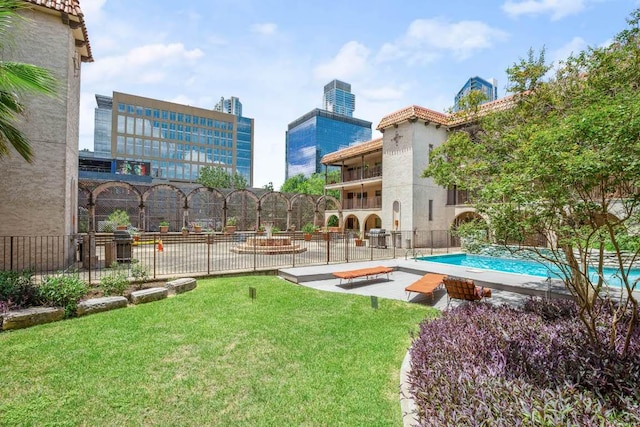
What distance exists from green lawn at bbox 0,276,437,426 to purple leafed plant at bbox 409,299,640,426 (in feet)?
1.95

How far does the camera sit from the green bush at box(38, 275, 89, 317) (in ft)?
20.9

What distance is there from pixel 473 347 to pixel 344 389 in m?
1.87

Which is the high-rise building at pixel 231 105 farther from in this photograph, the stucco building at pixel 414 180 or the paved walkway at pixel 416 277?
the paved walkway at pixel 416 277

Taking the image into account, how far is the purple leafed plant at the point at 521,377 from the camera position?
107 inches

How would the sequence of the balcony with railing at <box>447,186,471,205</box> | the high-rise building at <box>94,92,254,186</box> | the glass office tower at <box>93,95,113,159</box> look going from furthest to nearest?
1. the glass office tower at <box>93,95,113,159</box>
2. the high-rise building at <box>94,92,254,186</box>
3. the balcony with railing at <box>447,186,471,205</box>

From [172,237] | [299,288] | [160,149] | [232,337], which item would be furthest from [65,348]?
[160,149]

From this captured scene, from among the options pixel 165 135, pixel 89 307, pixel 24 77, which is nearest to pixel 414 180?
pixel 89 307

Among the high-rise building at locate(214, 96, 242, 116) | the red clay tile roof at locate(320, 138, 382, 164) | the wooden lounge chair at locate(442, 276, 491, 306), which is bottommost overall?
the wooden lounge chair at locate(442, 276, 491, 306)

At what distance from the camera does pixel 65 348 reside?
4.78 metres

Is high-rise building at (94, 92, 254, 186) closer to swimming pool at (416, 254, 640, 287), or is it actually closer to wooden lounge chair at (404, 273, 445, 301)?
swimming pool at (416, 254, 640, 287)

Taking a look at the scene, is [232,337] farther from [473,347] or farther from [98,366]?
[473,347]

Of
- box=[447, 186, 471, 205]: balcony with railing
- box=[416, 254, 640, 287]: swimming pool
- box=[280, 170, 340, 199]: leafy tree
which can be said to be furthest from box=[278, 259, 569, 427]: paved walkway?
box=[280, 170, 340, 199]: leafy tree

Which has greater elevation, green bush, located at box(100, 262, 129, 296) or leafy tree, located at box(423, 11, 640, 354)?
leafy tree, located at box(423, 11, 640, 354)

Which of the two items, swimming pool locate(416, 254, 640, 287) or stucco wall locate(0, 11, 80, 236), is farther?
swimming pool locate(416, 254, 640, 287)
